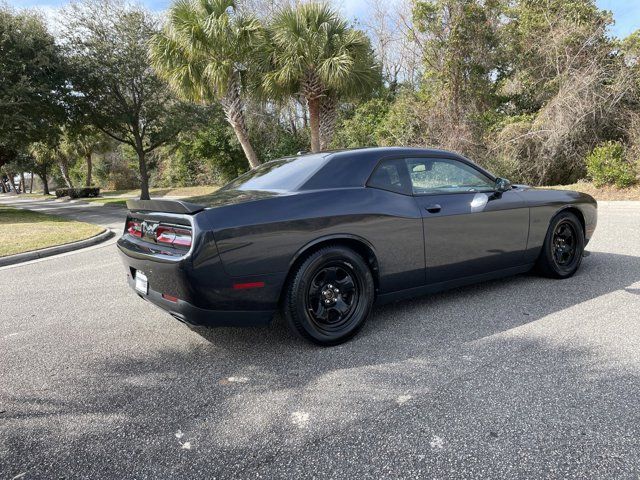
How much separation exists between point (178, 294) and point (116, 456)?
108 cm

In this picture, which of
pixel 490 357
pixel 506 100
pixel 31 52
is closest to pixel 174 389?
pixel 490 357

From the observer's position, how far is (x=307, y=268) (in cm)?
307

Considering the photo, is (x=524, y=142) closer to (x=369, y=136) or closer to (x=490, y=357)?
(x=369, y=136)

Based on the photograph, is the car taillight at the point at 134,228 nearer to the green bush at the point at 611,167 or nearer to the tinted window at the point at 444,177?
the tinted window at the point at 444,177

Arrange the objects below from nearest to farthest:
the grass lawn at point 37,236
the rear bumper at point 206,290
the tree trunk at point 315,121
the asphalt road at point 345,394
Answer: the asphalt road at point 345,394
the rear bumper at point 206,290
the grass lawn at point 37,236
the tree trunk at point 315,121

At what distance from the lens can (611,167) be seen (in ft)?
42.1

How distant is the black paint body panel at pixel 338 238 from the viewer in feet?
9.40

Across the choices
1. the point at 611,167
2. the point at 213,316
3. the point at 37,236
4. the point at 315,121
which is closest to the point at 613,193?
the point at 611,167

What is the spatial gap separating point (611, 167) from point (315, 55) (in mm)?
9522

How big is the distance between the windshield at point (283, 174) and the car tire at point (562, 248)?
8.40 feet

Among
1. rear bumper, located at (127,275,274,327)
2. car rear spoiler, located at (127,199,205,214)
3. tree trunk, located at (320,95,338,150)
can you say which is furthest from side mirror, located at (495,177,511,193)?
tree trunk, located at (320,95,338,150)

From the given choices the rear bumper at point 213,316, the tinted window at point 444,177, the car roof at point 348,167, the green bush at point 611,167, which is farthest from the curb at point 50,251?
the green bush at point 611,167

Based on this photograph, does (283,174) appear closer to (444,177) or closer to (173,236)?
(173,236)

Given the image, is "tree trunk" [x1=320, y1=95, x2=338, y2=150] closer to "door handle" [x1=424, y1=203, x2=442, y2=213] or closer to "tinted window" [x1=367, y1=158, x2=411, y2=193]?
"tinted window" [x1=367, y1=158, x2=411, y2=193]
